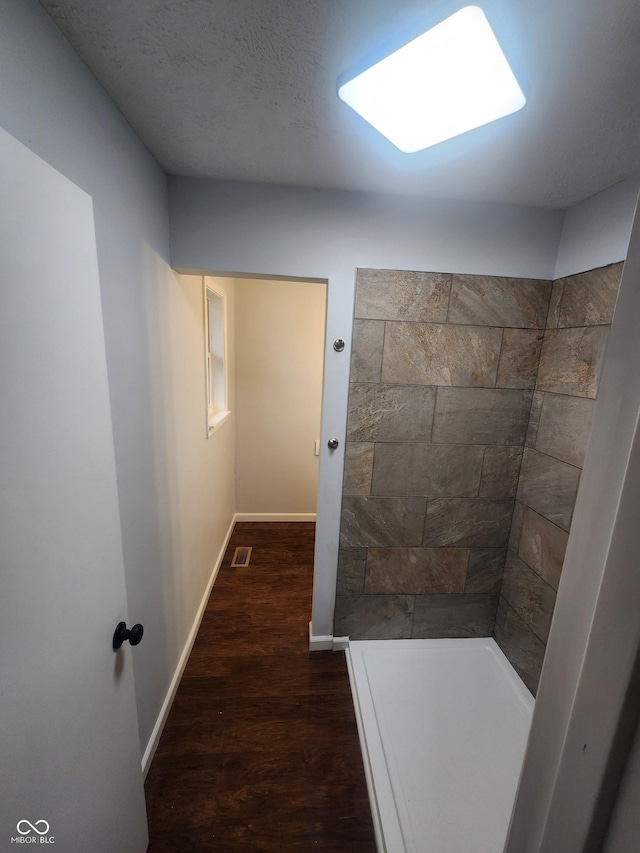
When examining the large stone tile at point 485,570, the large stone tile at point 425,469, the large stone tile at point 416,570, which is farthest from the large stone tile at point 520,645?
the large stone tile at point 425,469

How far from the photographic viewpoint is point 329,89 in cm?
92

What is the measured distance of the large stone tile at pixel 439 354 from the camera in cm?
164

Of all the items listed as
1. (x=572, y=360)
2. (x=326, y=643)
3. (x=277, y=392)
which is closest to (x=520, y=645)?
(x=326, y=643)

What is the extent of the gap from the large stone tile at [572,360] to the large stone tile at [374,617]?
1.40m

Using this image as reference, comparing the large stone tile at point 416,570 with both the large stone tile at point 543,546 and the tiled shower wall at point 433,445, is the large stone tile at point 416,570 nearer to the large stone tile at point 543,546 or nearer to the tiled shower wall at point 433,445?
the tiled shower wall at point 433,445

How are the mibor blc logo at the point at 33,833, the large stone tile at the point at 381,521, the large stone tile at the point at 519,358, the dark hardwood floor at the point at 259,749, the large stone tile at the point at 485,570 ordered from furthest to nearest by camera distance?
the large stone tile at the point at 485,570 → the large stone tile at the point at 381,521 → the large stone tile at the point at 519,358 → the dark hardwood floor at the point at 259,749 → the mibor blc logo at the point at 33,833

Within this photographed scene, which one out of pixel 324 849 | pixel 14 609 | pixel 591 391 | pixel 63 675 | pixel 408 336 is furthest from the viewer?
pixel 408 336

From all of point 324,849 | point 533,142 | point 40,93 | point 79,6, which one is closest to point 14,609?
point 40,93

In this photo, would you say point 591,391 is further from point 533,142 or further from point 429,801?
point 429,801

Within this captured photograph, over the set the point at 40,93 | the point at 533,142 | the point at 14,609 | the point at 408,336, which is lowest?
the point at 14,609

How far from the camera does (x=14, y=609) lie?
1.89ft

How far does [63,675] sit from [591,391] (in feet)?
6.53

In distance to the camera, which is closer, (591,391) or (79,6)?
(79,6)

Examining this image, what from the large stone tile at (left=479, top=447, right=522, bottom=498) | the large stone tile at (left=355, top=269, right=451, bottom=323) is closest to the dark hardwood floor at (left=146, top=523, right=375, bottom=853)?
the large stone tile at (left=479, top=447, right=522, bottom=498)
